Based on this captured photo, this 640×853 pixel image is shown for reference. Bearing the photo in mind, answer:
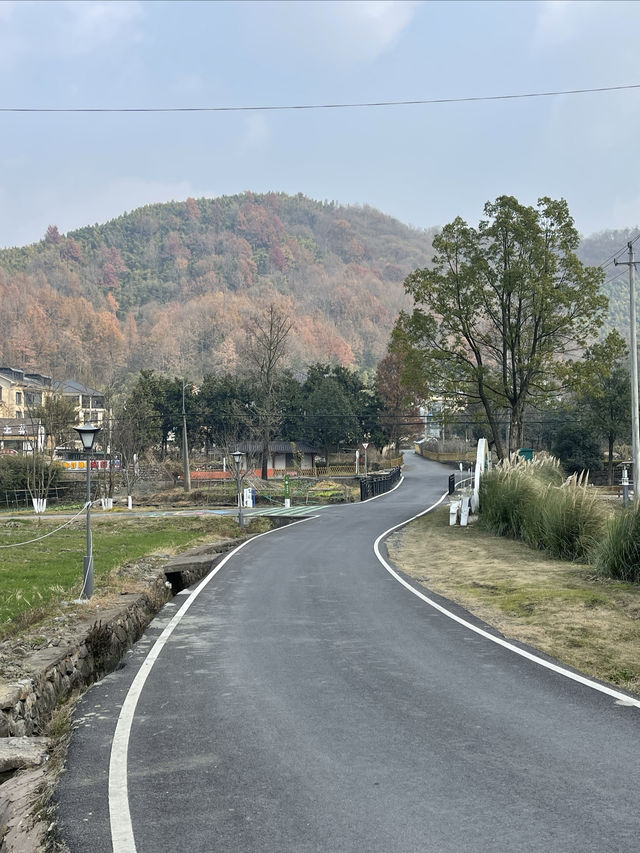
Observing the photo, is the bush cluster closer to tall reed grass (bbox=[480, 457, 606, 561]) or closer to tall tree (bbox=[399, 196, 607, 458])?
tall tree (bbox=[399, 196, 607, 458])

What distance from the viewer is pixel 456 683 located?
7785 mm

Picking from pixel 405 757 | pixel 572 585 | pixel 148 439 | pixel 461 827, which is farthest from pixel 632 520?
pixel 148 439

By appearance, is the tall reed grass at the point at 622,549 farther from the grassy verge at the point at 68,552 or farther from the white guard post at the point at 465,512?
the white guard post at the point at 465,512

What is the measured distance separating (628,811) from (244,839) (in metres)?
2.38

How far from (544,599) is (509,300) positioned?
23.4 meters

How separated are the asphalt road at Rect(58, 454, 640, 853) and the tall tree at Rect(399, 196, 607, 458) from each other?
2480 cm

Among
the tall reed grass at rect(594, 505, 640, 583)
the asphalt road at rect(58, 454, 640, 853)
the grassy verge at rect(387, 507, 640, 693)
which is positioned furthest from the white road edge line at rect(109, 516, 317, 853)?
the tall reed grass at rect(594, 505, 640, 583)

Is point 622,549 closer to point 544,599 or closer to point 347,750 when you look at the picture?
point 544,599

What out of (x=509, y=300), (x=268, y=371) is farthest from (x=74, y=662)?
(x=268, y=371)

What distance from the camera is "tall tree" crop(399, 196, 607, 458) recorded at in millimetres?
33469

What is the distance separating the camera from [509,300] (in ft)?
111

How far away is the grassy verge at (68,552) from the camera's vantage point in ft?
40.8

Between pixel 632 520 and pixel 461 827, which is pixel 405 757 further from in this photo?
pixel 632 520

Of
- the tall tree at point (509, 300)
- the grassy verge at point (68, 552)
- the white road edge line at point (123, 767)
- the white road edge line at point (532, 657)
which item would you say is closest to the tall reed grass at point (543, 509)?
the white road edge line at point (532, 657)
